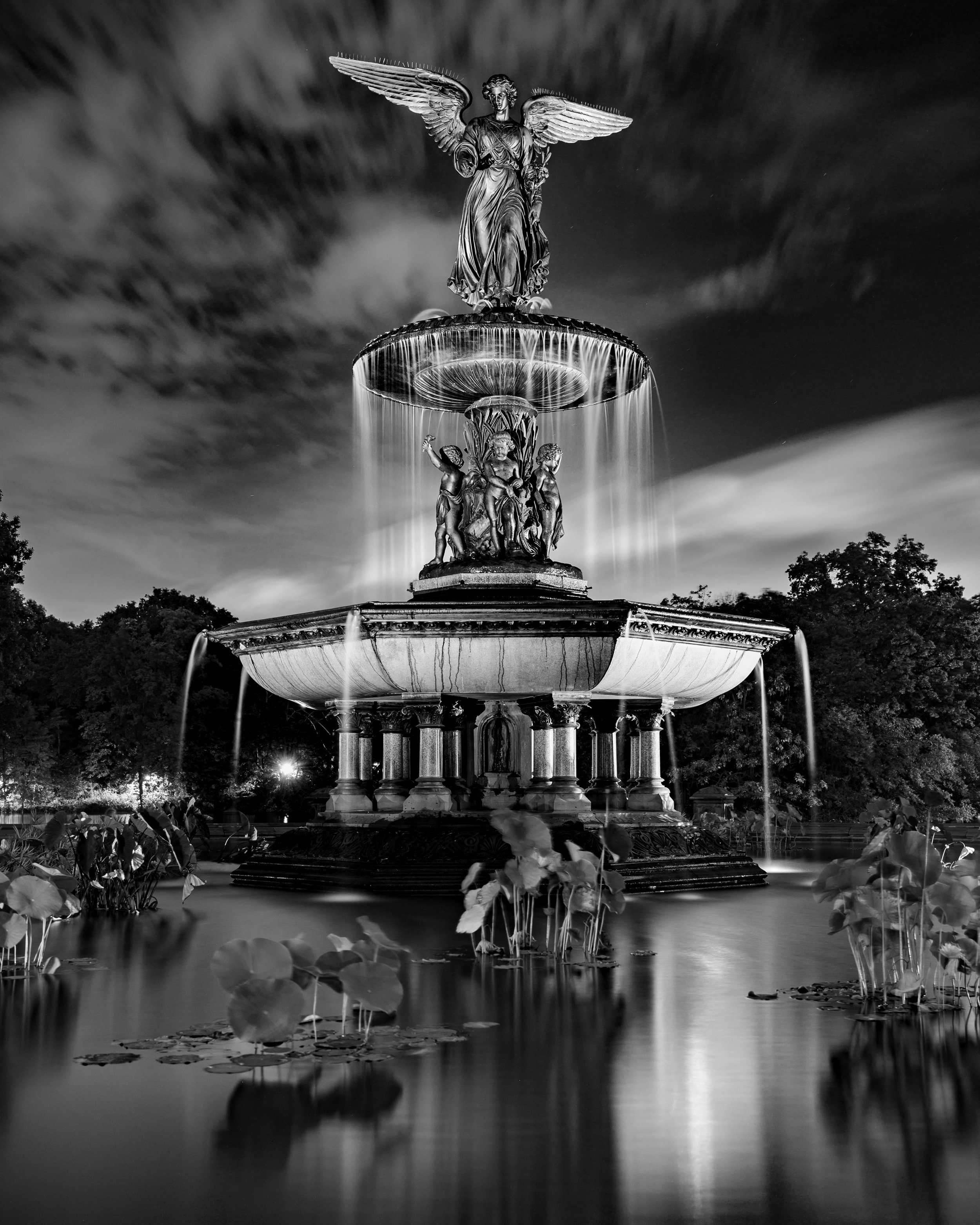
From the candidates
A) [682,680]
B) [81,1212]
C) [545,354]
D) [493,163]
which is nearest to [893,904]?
[81,1212]

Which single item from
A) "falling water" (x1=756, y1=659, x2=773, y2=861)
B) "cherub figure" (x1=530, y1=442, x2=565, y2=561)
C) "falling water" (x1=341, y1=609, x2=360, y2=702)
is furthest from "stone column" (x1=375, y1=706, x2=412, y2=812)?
"falling water" (x1=756, y1=659, x2=773, y2=861)

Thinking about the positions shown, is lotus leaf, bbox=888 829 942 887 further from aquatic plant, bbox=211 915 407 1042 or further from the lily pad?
the lily pad

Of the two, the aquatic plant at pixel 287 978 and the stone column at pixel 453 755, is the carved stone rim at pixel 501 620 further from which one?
the aquatic plant at pixel 287 978

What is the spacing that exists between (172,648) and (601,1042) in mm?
45299

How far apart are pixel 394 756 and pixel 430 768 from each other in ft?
2.69

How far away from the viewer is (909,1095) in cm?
508

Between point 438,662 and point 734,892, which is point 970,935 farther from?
point 438,662

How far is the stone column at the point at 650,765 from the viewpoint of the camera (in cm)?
1755

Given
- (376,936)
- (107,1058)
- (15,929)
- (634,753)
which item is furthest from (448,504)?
(107,1058)

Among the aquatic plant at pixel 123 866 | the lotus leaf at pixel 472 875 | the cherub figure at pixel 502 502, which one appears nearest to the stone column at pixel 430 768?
the cherub figure at pixel 502 502

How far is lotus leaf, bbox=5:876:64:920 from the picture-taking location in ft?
25.4

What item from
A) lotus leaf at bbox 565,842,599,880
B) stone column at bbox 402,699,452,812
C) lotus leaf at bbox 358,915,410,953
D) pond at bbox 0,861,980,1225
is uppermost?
stone column at bbox 402,699,452,812

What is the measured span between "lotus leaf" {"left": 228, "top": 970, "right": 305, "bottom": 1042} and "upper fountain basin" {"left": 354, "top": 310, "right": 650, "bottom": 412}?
13190mm

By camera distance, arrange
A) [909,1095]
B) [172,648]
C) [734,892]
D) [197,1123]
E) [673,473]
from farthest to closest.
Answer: [172,648]
[673,473]
[734,892]
[909,1095]
[197,1123]
